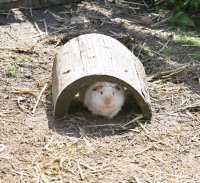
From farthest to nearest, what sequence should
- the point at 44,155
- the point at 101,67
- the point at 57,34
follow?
the point at 57,34 → the point at 101,67 → the point at 44,155

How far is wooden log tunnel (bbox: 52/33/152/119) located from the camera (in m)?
4.82

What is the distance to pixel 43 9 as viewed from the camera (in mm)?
7758

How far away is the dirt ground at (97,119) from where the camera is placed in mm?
4355

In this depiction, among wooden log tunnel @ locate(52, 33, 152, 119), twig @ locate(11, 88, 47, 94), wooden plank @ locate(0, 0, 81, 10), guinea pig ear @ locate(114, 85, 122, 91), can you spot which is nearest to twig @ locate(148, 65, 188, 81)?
wooden log tunnel @ locate(52, 33, 152, 119)

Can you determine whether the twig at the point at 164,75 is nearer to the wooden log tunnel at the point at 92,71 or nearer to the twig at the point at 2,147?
the wooden log tunnel at the point at 92,71

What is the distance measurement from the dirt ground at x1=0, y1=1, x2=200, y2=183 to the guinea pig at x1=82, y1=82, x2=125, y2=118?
9 centimetres

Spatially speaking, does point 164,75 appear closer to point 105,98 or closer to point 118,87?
point 118,87

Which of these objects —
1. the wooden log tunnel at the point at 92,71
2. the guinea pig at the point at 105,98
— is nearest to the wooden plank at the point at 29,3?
the wooden log tunnel at the point at 92,71

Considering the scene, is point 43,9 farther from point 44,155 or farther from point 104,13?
point 44,155

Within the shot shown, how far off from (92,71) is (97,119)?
22.0 inches

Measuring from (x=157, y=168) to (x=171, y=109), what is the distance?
1.07m

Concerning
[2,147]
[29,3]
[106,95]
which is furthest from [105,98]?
[29,3]

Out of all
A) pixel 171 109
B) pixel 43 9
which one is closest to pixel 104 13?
pixel 43 9

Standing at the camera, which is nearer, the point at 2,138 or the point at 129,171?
the point at 129,171
